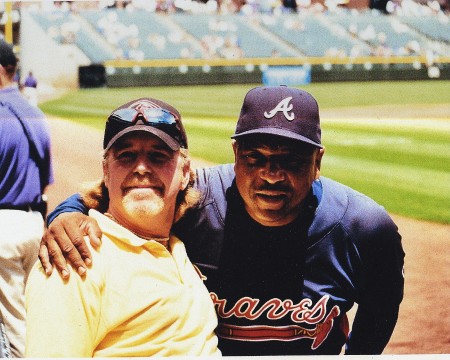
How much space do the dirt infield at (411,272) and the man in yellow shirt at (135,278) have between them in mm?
505

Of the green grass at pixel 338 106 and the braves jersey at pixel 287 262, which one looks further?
the green grass at pixel 338 106

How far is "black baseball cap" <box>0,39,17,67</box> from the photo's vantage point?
94.0 inches

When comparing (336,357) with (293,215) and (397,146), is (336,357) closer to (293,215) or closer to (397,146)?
(293,215)

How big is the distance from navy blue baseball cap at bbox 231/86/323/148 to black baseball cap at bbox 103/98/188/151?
0.23m

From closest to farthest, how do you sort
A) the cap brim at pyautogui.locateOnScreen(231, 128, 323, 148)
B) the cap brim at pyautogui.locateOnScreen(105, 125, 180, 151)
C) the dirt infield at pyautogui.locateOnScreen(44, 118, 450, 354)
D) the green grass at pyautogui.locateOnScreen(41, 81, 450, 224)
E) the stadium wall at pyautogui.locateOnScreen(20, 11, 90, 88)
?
1. the cap brim at pyautogui.locateOnScreen(105, 125, 180, 151)
2. the cap brim at pyautogui.locateOnScreen(231, 128, 323, 148)
3. the stadium wall at pyautogui.locateOnScreen(20, 11, 90, 88)
4. the green grass at pyautogui.locateOnScreen(41, 81, 450, 224)
5. the dirt infield at pyautogui.locateOnScreen(44, 118, 450, 354)

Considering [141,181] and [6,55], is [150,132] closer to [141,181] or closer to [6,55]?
[141,181]

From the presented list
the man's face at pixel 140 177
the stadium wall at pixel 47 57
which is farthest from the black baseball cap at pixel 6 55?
the man's face at pixel 140 177

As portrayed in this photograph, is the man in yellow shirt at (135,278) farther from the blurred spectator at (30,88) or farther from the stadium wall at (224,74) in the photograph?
the stadium wall at (224,74)

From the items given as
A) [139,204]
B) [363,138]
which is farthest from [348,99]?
[139,204]

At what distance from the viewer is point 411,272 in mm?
3754

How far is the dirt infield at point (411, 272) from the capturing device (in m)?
2.66

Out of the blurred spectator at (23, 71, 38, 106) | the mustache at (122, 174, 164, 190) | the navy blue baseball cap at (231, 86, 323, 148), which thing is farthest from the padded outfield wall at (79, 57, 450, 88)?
the mustache at (122, 174, 164, 190)

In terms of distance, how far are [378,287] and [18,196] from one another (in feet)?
5.49

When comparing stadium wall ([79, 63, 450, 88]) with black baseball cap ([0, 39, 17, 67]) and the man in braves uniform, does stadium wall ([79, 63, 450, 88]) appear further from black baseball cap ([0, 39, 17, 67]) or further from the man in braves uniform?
the man in braves uniform
